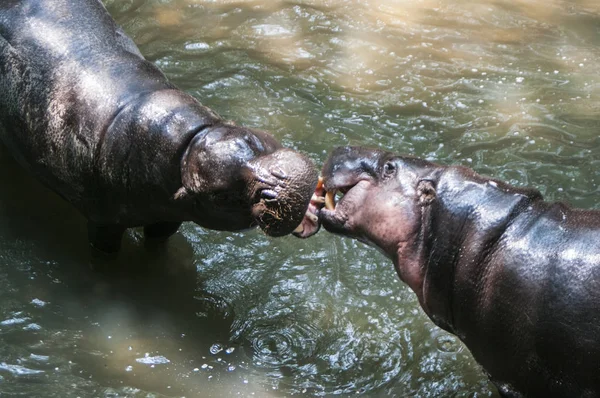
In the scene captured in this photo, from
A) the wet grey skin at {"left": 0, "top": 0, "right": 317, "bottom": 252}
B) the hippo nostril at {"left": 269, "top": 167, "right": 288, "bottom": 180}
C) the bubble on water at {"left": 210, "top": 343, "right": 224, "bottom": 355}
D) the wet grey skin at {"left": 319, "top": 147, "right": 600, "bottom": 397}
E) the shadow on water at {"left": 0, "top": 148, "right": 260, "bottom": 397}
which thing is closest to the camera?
the wet grey skin at {"left": 319, "top": 147, "right": 600, "bottom": 397}

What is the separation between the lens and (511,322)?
194 inches

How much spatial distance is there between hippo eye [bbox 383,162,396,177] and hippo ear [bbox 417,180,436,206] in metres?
0.23

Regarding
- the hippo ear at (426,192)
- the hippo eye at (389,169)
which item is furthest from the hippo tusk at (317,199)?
the hippo ear at (426,192)

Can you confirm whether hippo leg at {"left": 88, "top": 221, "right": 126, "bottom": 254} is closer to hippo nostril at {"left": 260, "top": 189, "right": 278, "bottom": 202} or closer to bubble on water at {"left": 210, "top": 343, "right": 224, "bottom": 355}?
bubble on water at {"left": 210, "top": 343, "right": 224, "bottom": 355}

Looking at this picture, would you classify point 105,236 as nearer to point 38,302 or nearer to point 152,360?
point 38,302

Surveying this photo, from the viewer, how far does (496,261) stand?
16.5 feet

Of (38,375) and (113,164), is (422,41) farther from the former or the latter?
(38,375)

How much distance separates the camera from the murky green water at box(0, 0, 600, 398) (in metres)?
6.10

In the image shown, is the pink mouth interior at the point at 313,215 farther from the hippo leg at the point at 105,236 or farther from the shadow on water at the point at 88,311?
the hippo leg at the point at 105,236

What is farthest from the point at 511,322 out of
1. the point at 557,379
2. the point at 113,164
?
the point at 113,164

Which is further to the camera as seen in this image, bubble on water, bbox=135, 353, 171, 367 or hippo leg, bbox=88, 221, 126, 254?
hippo leg, bbox=88, 221, 126, 254

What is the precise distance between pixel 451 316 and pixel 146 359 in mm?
2325

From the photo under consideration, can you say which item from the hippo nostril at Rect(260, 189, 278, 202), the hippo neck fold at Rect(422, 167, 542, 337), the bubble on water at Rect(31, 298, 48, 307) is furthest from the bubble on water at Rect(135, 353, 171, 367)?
the hippo neck fold at Rect(422, 167, 542, 337)

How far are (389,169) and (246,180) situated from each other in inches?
38.4
